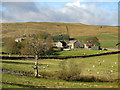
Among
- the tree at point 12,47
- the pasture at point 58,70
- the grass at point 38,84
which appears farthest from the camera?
the tree at point 12,47

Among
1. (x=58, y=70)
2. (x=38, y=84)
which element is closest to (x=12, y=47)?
(x=58, y=70)

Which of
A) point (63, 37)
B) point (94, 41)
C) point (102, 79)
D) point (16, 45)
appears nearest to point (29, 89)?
point (102, 79)

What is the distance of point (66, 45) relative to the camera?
13112cm

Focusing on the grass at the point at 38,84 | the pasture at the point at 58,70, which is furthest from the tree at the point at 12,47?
the grass at the point at 38,84

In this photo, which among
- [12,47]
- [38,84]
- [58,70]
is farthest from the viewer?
[12,47]

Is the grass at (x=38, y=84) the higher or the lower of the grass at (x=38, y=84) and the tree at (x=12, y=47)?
the lower

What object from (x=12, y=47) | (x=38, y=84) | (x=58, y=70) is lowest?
(x=58, y=70)

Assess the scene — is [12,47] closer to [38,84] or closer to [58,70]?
[58,70]

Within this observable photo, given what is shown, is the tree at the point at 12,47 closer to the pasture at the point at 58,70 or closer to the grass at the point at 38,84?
the pasture at the point at 58,70

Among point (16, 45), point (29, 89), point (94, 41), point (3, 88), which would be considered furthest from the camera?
point (94, 41)

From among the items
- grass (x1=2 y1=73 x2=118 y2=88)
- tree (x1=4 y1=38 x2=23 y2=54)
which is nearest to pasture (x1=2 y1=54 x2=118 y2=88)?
grass (x1=2 y1=73 x2=118 y2=88)

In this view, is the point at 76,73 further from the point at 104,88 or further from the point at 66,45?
the point at 66,45

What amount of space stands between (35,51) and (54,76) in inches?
212

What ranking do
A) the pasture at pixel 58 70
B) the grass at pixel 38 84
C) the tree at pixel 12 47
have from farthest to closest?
the tree at pixel 12 47, the pasture at pixel 58 70, the grass at pixel 38 84
